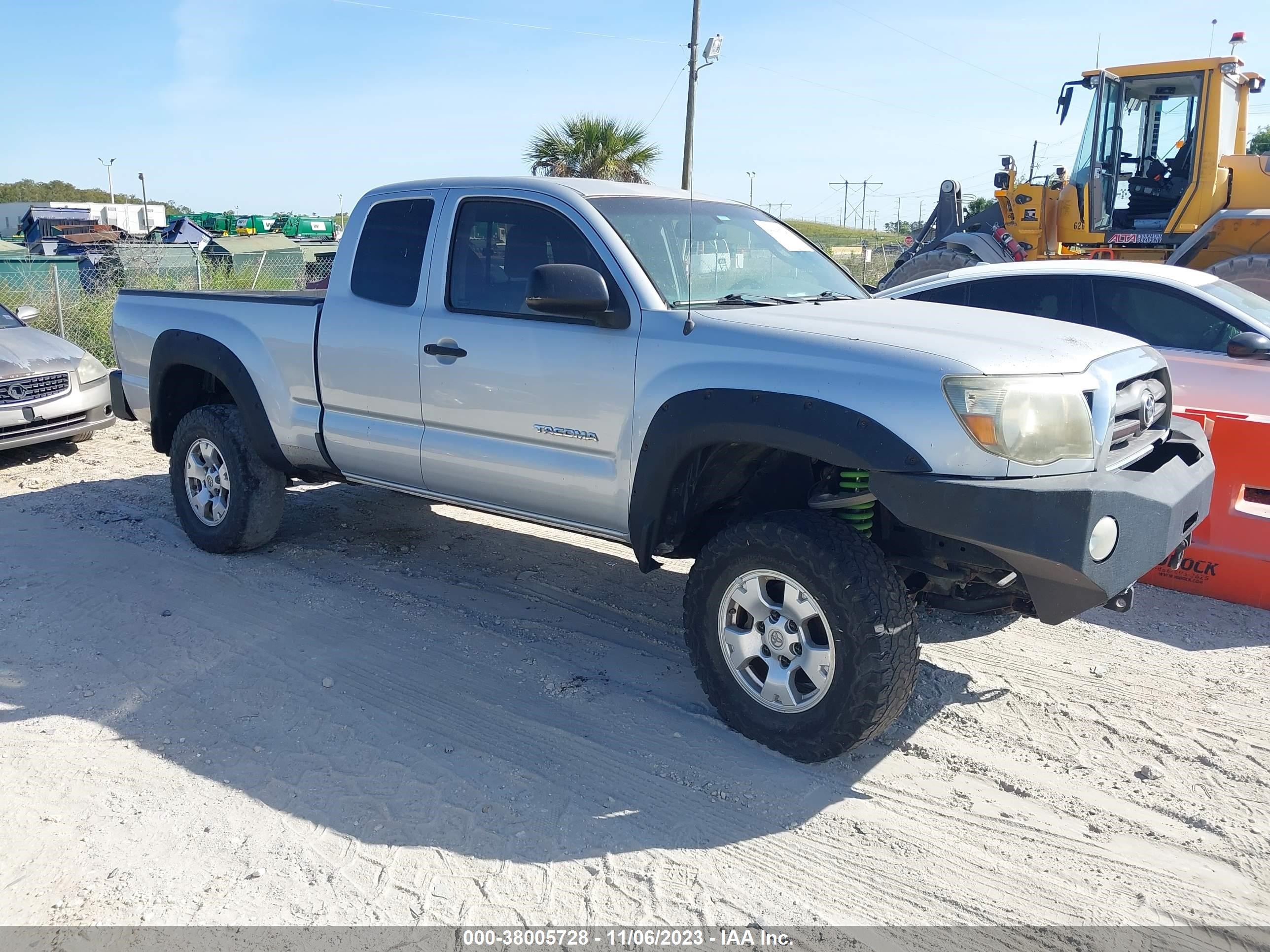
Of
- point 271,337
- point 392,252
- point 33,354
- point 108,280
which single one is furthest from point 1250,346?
point 108,280

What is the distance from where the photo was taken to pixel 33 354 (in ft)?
28.3

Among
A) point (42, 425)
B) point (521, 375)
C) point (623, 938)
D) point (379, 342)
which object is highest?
point (379, 342)

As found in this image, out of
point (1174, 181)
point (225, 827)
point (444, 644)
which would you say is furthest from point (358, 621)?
point (1174, 181)

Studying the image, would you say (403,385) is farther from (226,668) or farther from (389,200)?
(226,668)

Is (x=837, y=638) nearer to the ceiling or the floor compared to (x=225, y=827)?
nearer to the ceiling

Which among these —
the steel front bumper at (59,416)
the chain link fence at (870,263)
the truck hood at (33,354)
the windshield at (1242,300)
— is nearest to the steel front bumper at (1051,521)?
the windshield at (1242,300)

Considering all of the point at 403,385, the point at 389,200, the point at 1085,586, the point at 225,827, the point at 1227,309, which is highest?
the point at 389,200

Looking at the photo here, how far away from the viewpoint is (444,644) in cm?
484

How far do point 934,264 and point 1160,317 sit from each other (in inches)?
232

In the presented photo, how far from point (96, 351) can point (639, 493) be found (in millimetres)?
10752

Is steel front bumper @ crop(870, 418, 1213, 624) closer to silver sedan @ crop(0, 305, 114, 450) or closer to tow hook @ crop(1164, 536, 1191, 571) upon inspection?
tow hook @ crop(1164, 536, 1191, 571)

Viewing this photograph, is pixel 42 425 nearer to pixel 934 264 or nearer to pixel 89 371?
pixel 89 371

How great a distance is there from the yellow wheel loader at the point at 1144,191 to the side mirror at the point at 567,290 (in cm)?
837

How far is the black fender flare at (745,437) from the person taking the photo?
3.36 m
